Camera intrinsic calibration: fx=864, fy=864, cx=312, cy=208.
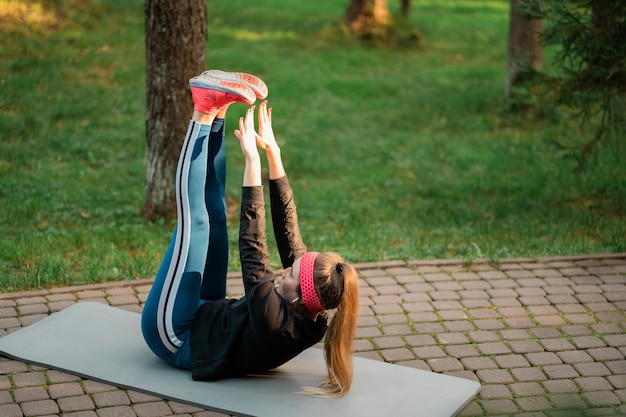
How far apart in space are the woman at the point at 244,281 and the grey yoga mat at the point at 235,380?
0.37 ft

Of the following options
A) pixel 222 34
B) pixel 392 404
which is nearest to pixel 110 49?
pixel 222 34

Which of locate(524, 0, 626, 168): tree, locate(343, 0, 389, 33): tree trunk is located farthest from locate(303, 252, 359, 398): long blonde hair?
locate(343, 0, 389, 33): tree trunk

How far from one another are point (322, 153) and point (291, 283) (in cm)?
620

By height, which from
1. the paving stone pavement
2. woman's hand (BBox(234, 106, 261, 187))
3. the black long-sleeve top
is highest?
woman's hand (BBox(234, 106, 261, 187))

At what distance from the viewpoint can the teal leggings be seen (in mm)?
4848

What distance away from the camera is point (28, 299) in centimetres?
601

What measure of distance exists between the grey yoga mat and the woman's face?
58 centimetres

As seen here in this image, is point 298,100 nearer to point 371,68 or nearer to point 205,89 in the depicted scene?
point 371,68

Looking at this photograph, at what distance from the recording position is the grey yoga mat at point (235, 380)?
4.59 m

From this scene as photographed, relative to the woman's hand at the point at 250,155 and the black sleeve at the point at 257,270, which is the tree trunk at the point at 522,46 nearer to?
the woman's hand at the point at 250,155

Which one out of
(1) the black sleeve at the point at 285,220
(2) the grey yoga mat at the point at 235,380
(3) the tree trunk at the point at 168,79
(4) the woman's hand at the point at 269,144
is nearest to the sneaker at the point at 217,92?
(4) the woman's hand at the point at 269,144

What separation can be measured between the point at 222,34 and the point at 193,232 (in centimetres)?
1130

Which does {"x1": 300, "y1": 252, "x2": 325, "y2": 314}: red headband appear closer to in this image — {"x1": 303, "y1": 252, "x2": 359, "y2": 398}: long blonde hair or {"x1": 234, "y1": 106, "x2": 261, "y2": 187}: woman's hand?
{"x1": 303, "y1": 252, "x2": 359, "y2": 398}: long blonde hair

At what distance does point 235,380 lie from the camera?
4.87m
